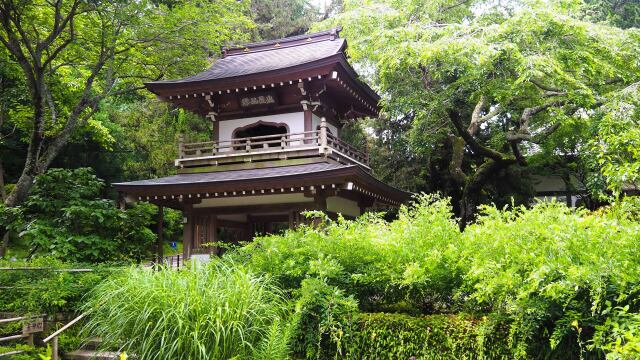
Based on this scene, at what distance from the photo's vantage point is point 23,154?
63.8ft

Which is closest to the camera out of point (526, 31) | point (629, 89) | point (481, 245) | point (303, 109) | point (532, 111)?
point (481, 245)

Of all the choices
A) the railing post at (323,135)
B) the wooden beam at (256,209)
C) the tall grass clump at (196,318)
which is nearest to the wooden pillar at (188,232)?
the wooden beam at (256,209)

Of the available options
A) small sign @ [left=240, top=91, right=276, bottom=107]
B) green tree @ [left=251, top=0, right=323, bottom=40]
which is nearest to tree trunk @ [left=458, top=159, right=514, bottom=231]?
small sign @ [left=240, top=91, right=276, bottom=107]

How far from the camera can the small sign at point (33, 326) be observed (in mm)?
6567

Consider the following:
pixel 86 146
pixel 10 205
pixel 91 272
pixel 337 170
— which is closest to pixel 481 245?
pixel 337 170

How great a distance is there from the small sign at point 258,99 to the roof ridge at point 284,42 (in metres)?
3.32

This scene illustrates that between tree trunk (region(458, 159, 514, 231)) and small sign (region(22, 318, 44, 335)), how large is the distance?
1277cm

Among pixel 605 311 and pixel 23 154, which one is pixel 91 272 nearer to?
pixel 605 311

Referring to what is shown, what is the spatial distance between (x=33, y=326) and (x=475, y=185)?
Answer: 1365 centimetres

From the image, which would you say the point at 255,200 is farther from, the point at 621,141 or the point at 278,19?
the point at 278,19

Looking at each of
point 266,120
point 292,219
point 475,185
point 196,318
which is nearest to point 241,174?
point 292,219

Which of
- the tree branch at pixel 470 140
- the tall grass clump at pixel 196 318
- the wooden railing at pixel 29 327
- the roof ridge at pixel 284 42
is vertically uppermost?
the roof ridge at pixel 284 42

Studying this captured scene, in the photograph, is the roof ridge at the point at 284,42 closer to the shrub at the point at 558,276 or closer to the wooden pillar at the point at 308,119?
the wooden pillar at the point at 308,119

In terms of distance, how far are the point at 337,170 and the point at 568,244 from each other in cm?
616
